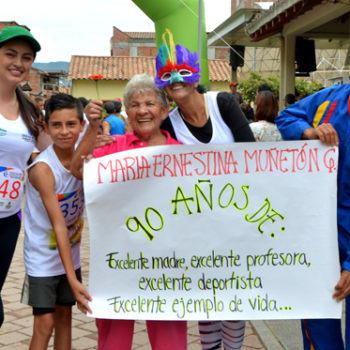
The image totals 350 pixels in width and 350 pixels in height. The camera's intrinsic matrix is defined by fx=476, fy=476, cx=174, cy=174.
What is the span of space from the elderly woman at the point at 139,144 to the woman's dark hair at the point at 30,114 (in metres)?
0.50

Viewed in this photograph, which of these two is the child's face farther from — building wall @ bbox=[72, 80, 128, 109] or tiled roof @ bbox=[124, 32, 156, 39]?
tiled roof @ bbox=[124, 32, 156, 39]

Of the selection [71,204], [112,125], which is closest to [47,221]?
[71,204]

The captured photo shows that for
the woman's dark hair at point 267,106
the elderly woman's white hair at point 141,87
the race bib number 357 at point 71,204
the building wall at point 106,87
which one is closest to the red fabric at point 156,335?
the race bib number 357 at point 71,204

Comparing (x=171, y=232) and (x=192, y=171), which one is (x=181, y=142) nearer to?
(x=192, y=171)

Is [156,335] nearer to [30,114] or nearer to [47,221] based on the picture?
[47,221]

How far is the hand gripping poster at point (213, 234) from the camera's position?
2330 millimetres

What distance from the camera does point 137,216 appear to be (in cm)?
234

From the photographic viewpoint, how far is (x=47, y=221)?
2.55 metres

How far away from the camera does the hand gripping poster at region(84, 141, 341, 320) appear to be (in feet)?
7.64

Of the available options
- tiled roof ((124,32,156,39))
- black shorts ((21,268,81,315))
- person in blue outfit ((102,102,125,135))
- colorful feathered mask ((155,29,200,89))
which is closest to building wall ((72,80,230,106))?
tiled roof ((124,32,156,39))

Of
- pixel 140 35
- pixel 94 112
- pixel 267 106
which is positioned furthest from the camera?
pixel 140 35

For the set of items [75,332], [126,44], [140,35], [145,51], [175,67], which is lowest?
[75,332]

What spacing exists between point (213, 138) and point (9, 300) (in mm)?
2828

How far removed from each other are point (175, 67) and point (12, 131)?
958 mm
